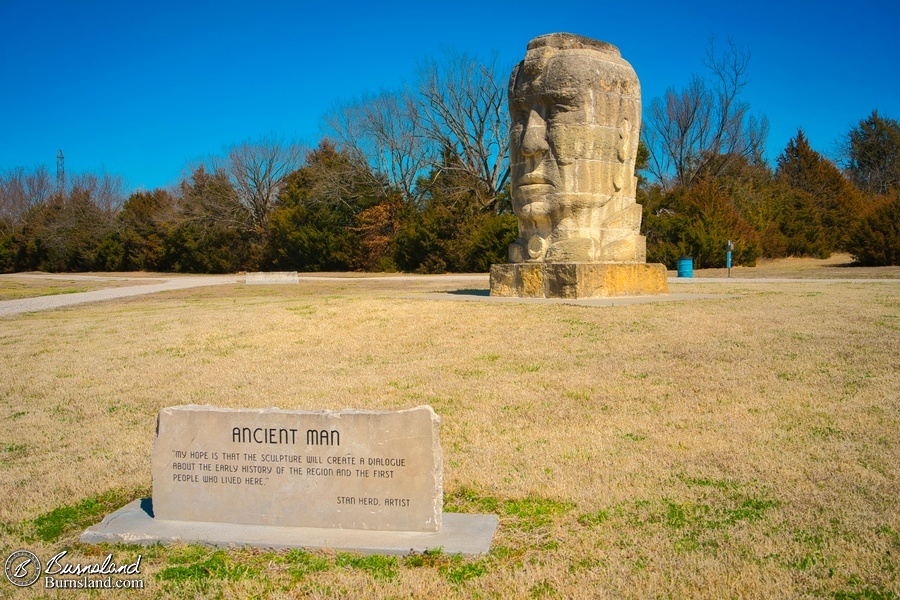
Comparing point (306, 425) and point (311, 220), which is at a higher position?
point (311, 220)

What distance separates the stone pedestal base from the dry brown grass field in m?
1.35

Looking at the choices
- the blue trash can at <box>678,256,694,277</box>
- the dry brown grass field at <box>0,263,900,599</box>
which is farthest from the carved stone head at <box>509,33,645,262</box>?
the blue trash can at <box>678,256,694,277</box>

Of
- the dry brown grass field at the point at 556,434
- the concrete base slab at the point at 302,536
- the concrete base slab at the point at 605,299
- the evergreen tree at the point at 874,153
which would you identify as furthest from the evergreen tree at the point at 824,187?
the concrete base slab at the point at 302,536

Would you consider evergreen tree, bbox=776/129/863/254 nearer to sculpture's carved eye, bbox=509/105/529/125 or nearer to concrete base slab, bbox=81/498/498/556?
sculpture's carved eye, bbox=509/105/529/125

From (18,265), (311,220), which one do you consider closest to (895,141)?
(311,220)

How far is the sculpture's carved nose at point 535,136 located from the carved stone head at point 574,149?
0.06ft

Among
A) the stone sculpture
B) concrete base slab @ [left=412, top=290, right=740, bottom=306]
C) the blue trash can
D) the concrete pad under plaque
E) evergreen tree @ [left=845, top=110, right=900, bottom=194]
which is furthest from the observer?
evergreen tree @ [left=845, top=110, right=900, bottom=194]

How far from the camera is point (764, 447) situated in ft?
15.8

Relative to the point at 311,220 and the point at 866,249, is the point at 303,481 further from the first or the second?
the point at 311,220

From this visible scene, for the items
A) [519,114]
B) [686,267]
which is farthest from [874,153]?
[519,114]

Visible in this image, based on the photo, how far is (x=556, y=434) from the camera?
5250 mm

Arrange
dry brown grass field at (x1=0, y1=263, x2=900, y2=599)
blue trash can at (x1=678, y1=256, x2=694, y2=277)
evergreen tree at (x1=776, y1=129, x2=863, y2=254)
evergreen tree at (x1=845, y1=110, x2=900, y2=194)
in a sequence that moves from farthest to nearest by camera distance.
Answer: evergreen tree at (x1=845, y1=110, x2=900, y2=194)
evergreen tree at (x1=776, y1=129, x2=863, y2=254)
blue trash can at (x1=678, y1=256, x2=694, y2=277)
dry brown grass field at (x1=0, y1=263, x2=900, y2=599)

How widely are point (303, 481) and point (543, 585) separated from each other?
3.87 ft

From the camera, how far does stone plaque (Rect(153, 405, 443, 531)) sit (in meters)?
3.41
